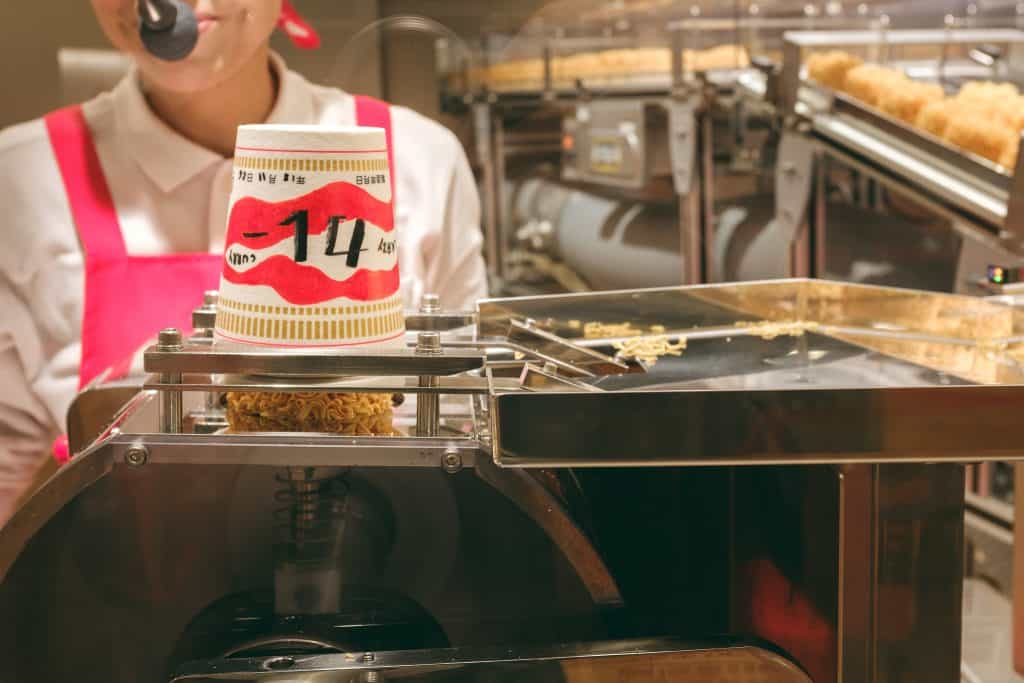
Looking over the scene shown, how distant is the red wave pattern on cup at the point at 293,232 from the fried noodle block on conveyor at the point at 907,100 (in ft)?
4.40

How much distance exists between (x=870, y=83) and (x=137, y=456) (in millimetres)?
1511

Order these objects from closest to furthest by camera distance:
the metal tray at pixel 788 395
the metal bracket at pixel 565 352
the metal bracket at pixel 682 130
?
1. the metal tray at pixel 788 395
2. the metal bracket at pixel 565 352
3. the metal bracket at pixel 682 130

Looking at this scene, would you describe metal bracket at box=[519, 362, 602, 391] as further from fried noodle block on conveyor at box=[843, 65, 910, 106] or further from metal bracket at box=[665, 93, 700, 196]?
metal bracket at box=[665, 93, 700, 196]

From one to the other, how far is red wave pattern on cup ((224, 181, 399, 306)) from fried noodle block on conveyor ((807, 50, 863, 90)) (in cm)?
148

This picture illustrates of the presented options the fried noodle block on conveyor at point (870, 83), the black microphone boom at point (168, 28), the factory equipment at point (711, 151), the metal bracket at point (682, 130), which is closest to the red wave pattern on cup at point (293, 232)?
the black microphone boom at point (168, 28)

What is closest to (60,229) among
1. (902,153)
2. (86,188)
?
(86,188)

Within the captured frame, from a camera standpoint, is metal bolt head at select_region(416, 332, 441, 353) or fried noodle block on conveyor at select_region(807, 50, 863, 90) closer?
metal bolt head at select_region(416, 332, 441, 353)

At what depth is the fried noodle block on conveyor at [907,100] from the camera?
1.61 m

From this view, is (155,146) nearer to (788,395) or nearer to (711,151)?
→ (788,395)

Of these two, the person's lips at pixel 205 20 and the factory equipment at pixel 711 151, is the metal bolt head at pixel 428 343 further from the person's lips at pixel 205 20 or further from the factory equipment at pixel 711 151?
the factory equipment at pixel 711 151

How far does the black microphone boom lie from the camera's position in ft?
2.66

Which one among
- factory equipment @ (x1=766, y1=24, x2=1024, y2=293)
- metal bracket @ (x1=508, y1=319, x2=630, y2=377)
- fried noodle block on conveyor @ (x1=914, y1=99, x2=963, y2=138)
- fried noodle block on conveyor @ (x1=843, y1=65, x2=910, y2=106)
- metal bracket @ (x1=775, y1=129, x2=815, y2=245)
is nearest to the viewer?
metal bracket @ (x1=508, y1=319, x2=630, y2=377)

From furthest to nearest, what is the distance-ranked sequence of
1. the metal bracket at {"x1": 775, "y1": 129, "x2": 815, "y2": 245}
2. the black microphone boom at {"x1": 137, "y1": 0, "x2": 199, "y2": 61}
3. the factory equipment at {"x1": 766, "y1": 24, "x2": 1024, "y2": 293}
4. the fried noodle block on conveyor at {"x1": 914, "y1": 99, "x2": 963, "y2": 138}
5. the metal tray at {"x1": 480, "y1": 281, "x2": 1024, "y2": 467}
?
the metal bracket at {"x1": 775, "y1": 129, "x2": 815, "y2": 245} → the fried noodle block on conveyor at {"x1": 914, "y1": 99, "x2": 963, "y2": 138} → the factory equipment at {"x1": 766, "y1": 24, "x2": 1024, "y2": 293} → the black microphone boom at {"x1": 137, "y1": 0, "x2": 199, "y2": 61} → the metal tray at {"x1": 480, "y1": 281, "x2": 1024, "y2": 467}

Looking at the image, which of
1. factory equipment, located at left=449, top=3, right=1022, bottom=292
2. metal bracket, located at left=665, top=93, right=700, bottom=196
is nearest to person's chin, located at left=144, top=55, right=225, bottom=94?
factory equipment, located at left=449, top=3, right=1022, bottom=292
